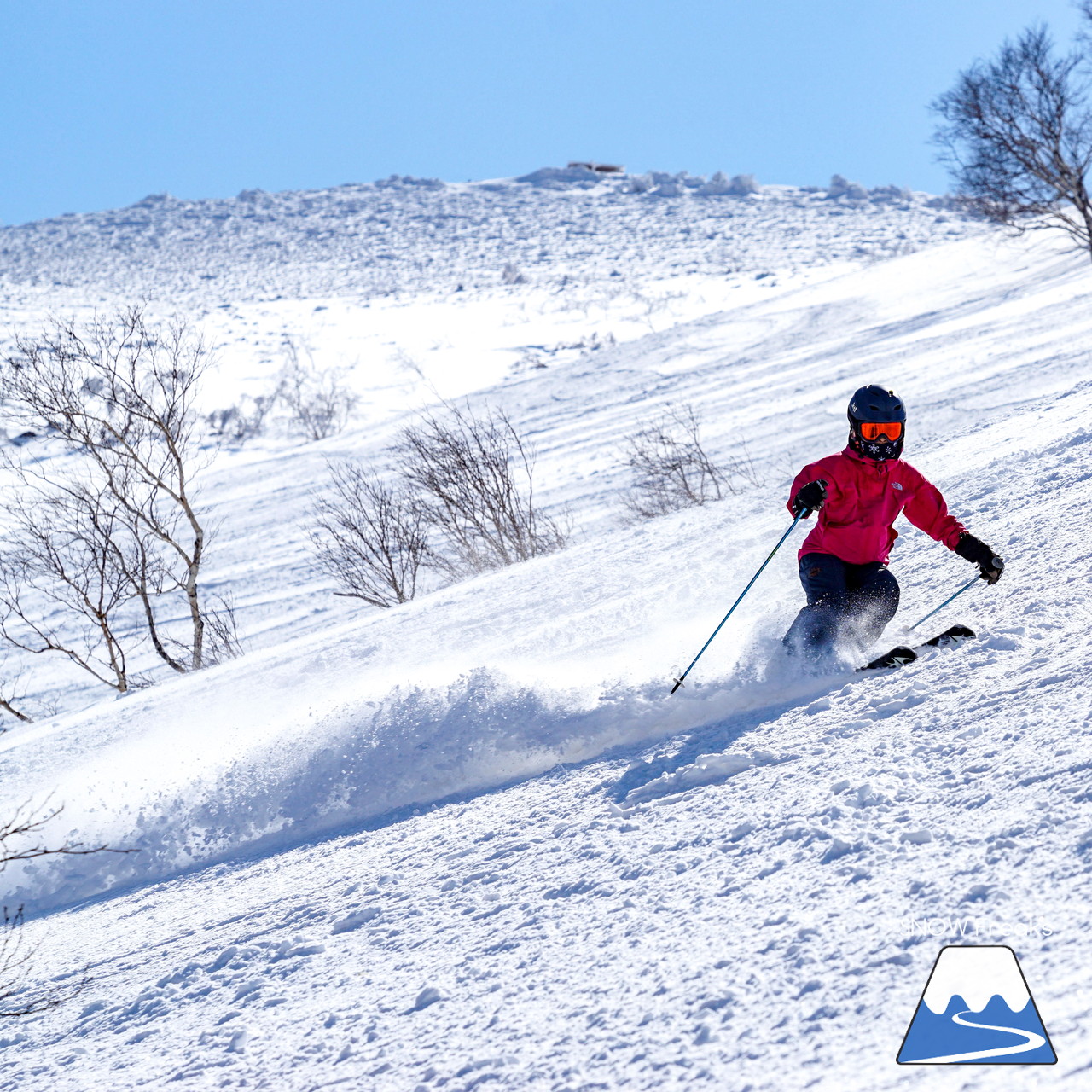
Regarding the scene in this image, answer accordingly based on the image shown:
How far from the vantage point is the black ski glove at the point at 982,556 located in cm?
429

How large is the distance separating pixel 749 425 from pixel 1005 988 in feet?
49.4

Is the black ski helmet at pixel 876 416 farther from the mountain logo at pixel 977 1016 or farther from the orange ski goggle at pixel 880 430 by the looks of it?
the mountain logo at pixel 977 1016

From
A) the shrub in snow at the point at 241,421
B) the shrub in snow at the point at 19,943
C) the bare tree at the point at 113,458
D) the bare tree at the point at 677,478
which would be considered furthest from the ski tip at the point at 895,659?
the shrub in snow at the point at 241,421

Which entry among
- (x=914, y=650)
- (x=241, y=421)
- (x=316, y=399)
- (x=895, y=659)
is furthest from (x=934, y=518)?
(x=316, y=399)

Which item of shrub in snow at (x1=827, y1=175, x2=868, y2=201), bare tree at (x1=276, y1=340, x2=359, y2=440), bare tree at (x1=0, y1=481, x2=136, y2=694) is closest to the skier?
bare tree at (x1=0, y1=481, x2=136, y2=694)

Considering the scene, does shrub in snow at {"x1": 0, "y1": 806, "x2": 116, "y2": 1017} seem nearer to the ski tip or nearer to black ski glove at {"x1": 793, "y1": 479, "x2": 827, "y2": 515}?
the ski tip

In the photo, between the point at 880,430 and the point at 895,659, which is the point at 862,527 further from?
the point at 895,659

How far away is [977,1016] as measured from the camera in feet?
6.11

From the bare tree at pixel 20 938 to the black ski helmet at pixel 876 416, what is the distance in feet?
12.8

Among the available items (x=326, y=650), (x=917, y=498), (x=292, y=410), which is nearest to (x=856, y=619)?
(x=917, y=498)

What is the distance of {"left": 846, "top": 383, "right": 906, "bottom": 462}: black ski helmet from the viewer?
4.37 m

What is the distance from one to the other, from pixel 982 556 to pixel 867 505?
56 cm

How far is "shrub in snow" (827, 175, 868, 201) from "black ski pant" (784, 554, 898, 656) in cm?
6840

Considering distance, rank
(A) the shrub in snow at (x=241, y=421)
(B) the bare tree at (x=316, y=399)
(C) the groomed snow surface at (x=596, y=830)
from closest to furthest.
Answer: (C) the groomed snow surface at (x=596, y=830)
(A) the shrub in snow at (x=241, y=421)
(B) the bare tree at (x=316, y=399)
